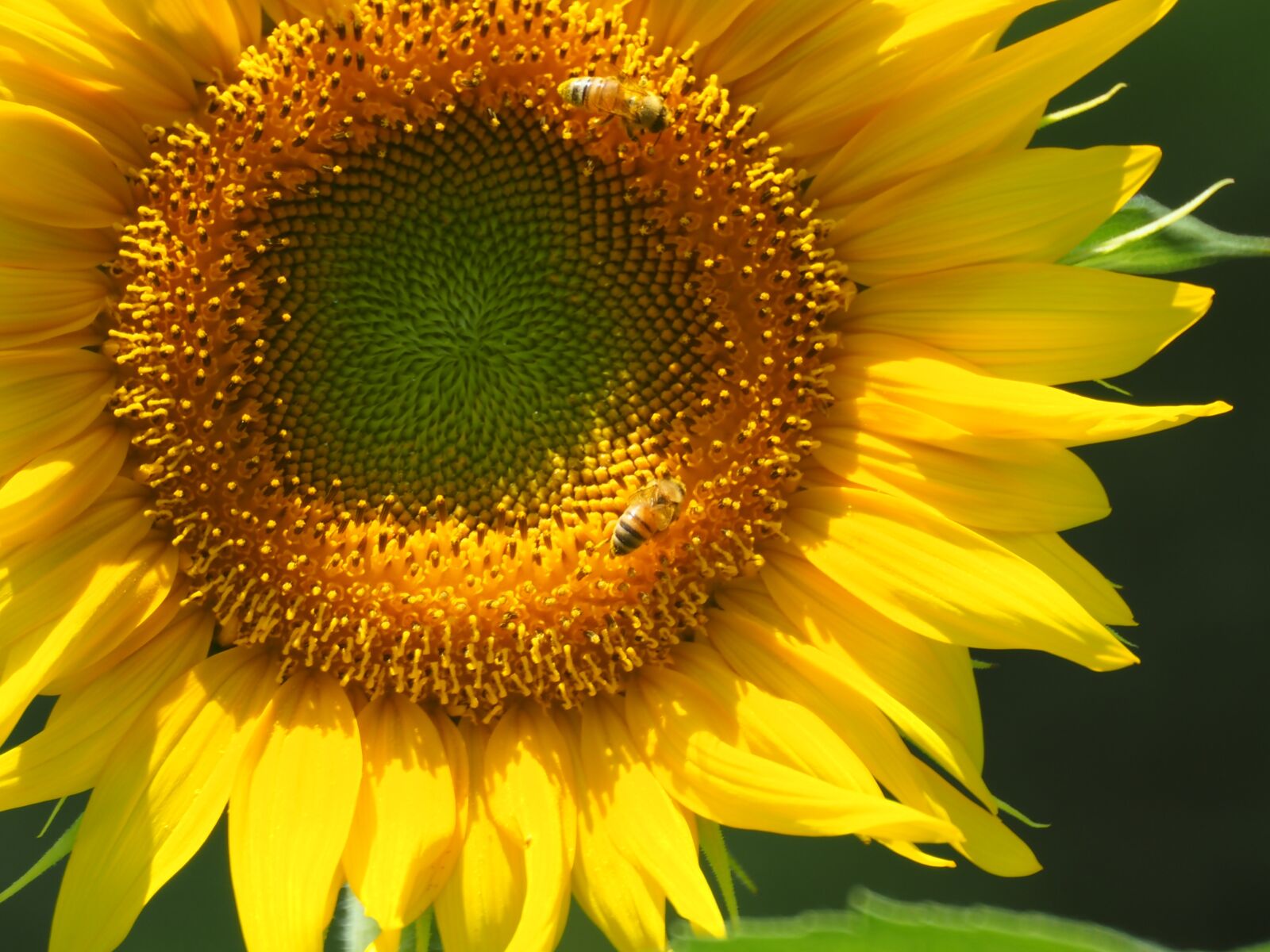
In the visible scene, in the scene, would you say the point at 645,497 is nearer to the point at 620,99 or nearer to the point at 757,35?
the point at 620,99

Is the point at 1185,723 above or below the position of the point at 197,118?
below

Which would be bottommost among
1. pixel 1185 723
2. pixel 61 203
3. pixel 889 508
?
pixel 1185 723

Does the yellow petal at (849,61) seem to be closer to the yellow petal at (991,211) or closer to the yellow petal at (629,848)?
the yellow petal at (991,211)

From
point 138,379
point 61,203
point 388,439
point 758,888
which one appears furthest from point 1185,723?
point 61,203

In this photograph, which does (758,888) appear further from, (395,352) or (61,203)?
(61,203)

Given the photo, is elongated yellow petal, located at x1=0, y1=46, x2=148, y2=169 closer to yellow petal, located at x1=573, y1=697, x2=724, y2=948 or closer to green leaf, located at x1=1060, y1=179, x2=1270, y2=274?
yellow petal, located at x1=573, y1=697, x2=724, y2=948
